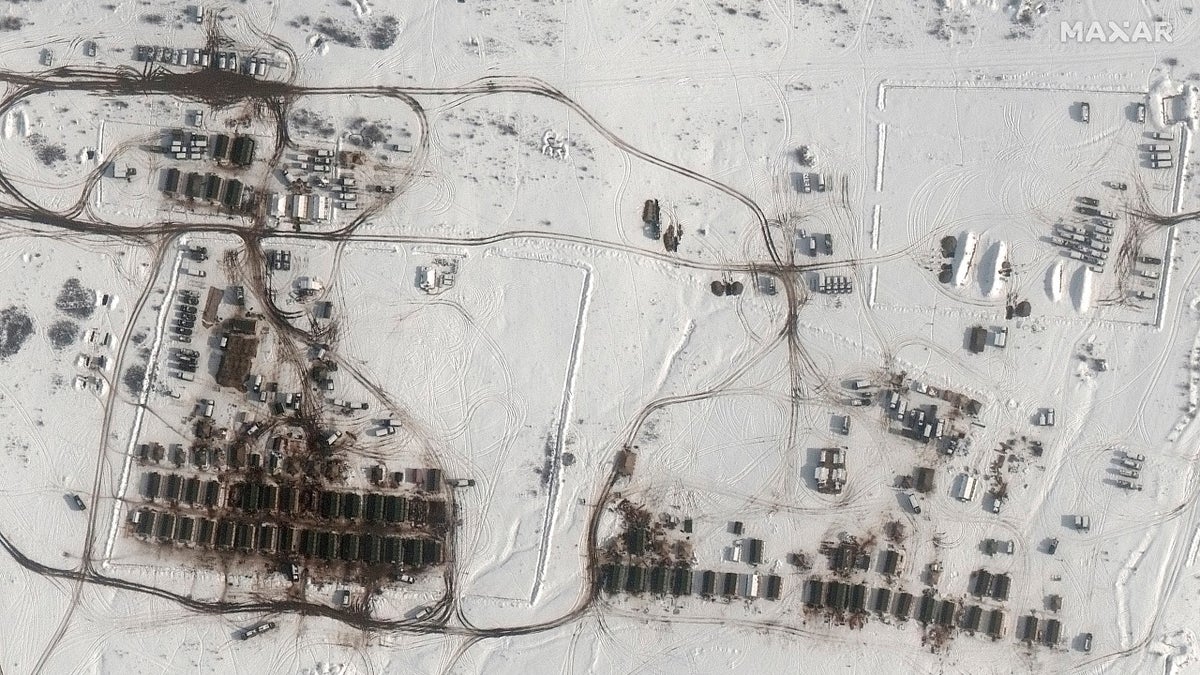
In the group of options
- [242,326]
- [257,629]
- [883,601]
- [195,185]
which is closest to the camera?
[257,629]

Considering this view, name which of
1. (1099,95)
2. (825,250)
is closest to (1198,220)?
(1099,95)

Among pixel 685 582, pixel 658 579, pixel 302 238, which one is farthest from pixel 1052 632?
pixel 302 238

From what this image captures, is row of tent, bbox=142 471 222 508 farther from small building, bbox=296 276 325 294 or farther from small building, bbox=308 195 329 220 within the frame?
small building, bbox=308 195 329 220

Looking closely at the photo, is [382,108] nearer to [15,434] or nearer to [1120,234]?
[15,434]

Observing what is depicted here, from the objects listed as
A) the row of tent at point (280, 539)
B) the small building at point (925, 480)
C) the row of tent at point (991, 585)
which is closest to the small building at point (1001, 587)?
the row of tent at point (991, 585)

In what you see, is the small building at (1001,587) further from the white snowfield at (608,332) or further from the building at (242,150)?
the building at (242,150)

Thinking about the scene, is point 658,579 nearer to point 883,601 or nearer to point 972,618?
point 883,601
